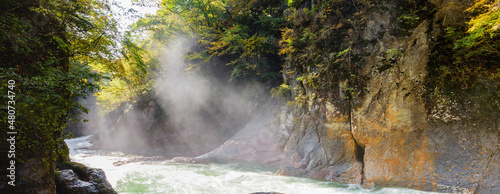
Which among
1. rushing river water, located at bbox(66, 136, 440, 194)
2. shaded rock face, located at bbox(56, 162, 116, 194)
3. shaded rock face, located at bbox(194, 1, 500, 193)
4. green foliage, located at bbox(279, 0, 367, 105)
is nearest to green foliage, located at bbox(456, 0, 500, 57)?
shaded rock face, located at bbox(194, 1, 500, 193)

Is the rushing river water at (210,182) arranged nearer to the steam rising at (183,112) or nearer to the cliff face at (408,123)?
the cliff face at (408,123)

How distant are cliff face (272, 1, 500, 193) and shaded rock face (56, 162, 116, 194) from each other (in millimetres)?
5795

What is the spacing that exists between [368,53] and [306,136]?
4080 mm

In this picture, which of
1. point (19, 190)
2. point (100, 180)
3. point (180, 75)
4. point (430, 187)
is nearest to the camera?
point (19, 190)

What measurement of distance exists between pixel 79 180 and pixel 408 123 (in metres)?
8.15

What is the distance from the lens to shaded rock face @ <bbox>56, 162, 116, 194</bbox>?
14.1 feet

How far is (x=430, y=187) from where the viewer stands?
230 inches

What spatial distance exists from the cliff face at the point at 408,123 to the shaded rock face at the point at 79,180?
19.0 feet

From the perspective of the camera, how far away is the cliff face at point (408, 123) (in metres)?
5.41

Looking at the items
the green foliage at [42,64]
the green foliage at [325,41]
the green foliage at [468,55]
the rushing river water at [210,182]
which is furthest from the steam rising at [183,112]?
the green foliage at [42,64]

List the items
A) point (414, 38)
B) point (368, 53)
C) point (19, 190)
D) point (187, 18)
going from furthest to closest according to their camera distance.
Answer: point (187, 18)
point (368, 53)
point (414, 38)
point (19, 190)

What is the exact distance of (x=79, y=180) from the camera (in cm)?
455

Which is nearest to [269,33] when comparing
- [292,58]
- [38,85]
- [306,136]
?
[292,58]

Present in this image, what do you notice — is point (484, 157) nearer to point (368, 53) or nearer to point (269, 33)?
point (368, 53)
